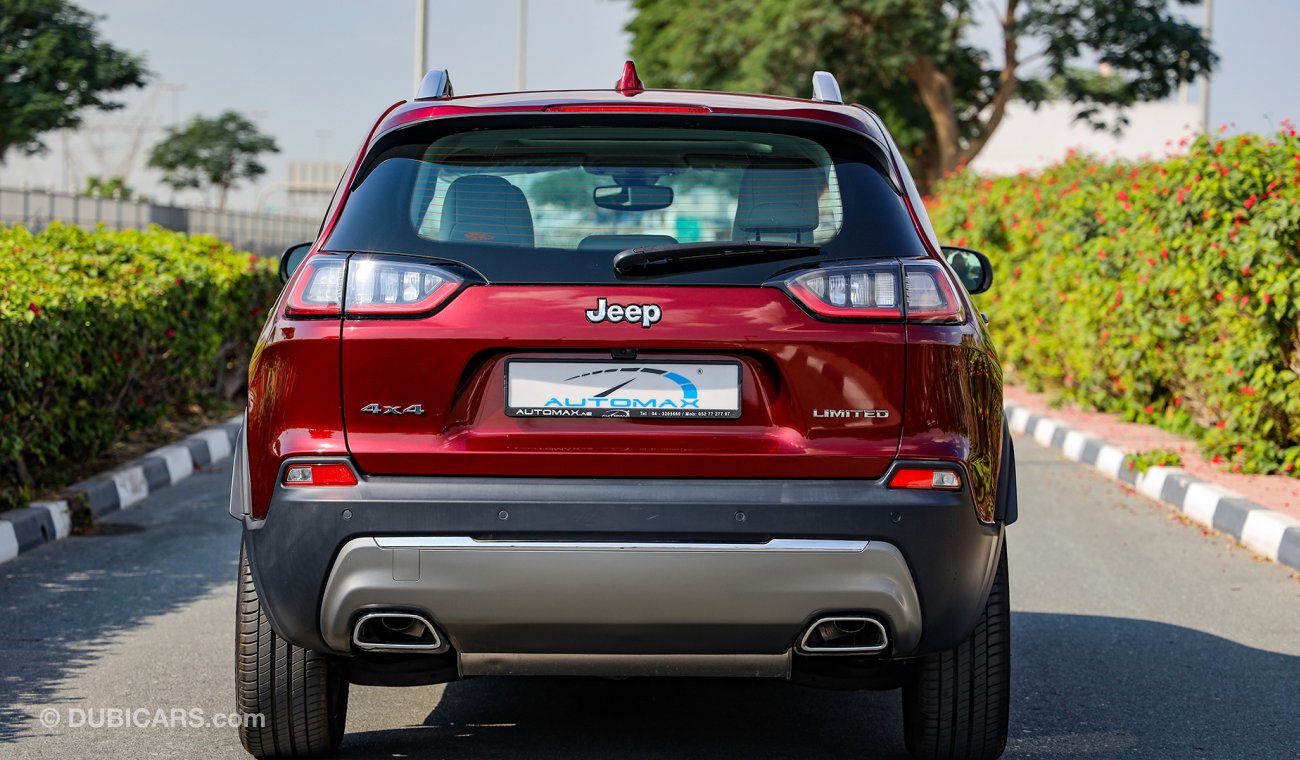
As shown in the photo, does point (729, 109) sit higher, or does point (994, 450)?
point (729, 109)

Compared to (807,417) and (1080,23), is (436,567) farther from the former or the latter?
(1080,23)

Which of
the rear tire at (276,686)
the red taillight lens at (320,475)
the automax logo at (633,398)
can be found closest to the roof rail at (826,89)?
the automax logo at (633,398)

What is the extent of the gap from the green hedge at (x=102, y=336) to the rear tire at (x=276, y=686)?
12.3 ft

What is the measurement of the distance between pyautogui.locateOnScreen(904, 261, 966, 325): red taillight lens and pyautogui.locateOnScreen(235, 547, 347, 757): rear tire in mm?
1618

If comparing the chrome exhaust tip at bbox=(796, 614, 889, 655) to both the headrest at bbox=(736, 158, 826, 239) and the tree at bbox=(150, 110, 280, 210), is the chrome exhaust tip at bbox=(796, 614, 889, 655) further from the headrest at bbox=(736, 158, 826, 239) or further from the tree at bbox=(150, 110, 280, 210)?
the tree at bbox=(150, 110, 280, 210)

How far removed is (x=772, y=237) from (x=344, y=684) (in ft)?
5.10

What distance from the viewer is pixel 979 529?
11.4 feet

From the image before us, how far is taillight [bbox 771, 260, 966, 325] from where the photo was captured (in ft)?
11.2

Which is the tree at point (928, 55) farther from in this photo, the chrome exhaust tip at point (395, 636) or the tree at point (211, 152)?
the tree at point (211, 152)

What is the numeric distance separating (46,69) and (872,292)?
54148 millimetres

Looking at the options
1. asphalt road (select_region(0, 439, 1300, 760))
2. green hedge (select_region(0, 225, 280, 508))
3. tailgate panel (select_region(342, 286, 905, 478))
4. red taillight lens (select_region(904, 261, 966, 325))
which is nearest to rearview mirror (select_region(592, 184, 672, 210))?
tailgate panel (select_region(342, 286, 905, 478))

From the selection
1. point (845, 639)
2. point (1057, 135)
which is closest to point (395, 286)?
point (845, 639)

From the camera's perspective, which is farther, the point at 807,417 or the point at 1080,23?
the point at 1080,23

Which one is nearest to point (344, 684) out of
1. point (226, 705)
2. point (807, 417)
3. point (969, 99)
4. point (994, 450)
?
point (226, 705)
